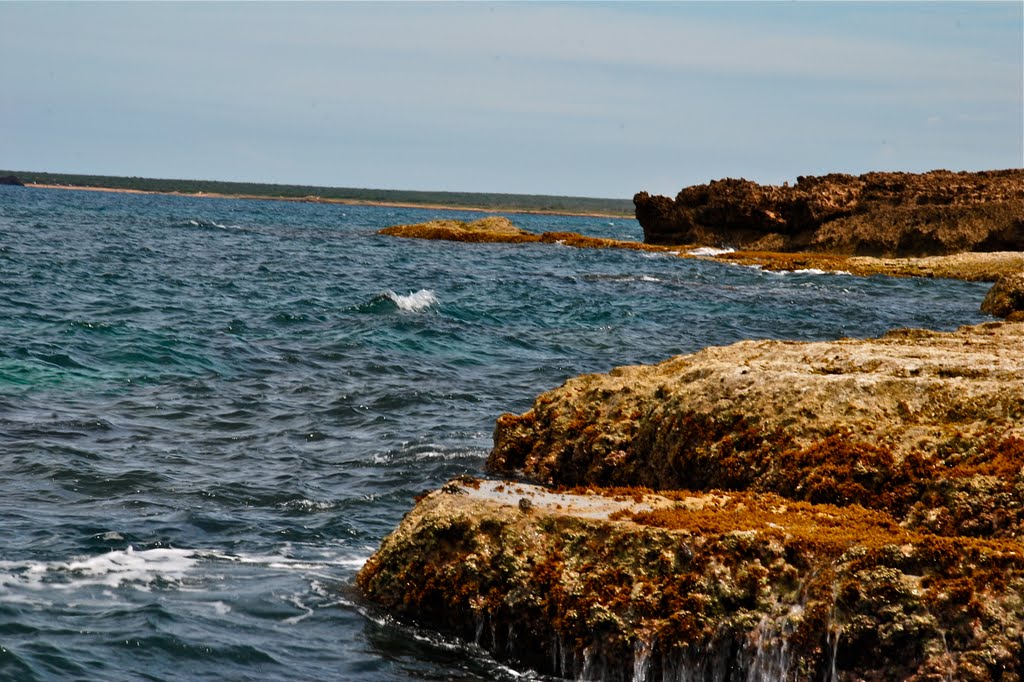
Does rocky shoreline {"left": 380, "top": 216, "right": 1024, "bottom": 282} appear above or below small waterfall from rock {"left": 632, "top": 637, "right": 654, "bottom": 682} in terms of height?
above

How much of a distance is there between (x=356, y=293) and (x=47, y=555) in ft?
84.5

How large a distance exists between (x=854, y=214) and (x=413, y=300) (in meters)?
45.0

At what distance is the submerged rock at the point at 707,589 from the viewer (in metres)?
6.89

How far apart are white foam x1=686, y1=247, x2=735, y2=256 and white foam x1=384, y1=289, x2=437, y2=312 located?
35.8m

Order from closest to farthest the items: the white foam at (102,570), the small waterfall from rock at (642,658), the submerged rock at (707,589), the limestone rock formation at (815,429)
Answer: the submerged rock at (707,589)
the small waterfall from rock at (642,658)
the limestone rock formation at (815,429)
the white foam at (102,570)

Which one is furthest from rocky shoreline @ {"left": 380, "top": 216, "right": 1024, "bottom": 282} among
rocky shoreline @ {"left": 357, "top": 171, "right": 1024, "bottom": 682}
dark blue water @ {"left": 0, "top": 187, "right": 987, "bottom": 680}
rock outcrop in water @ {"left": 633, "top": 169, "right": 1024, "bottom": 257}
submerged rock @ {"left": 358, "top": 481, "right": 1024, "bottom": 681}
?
submerged rock @ {"left": 358, "top": 481, "right": 1024, "bottom": 681}

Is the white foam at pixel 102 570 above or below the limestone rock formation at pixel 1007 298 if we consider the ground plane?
below

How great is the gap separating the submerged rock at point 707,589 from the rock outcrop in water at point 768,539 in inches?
0.5

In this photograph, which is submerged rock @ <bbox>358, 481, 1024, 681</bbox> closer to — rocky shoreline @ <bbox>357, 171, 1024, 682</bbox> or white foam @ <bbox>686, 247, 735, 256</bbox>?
rocky shoreline @ <bbox>357, 171, 1024, 682</bbox>

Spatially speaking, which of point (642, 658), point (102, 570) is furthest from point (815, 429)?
point (102, 570)

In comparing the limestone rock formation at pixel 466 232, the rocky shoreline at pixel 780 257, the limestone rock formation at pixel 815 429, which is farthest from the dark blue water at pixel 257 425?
the limestone rock formation at pixel 466 232

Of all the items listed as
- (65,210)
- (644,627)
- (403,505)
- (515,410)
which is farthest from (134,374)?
(65,210)

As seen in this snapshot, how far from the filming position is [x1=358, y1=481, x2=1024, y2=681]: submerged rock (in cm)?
689

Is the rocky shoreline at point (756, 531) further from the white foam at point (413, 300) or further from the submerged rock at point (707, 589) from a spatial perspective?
the white foam at point (413, 300)
